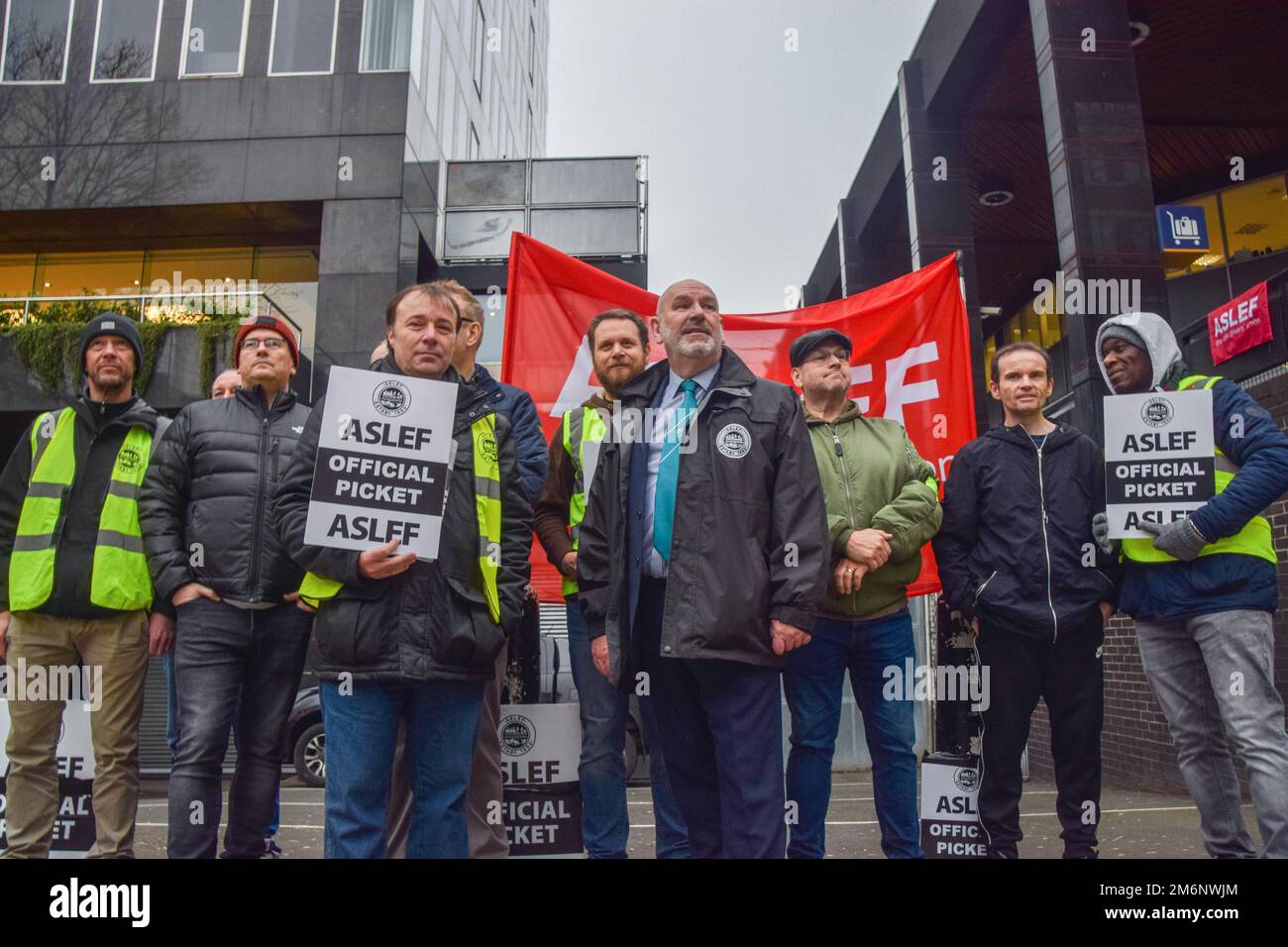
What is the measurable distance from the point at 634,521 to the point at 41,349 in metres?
16.3

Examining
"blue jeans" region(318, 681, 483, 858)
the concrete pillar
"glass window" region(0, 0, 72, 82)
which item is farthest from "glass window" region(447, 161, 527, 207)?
"blue jeans" region(318, 681, 483, 858)

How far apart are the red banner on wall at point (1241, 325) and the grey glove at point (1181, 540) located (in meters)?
4.72

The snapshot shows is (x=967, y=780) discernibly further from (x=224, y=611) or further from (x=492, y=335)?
(x=492, y=335)

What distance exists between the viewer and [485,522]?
3.38 metres

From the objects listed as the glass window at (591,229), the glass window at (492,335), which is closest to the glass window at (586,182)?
the glass window at (591,229)

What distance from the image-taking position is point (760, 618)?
3.14 m

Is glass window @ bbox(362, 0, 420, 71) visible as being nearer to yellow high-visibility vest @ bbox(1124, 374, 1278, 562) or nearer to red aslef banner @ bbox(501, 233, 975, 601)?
red aslef banner @ bbox(501, 233, 975, 601)

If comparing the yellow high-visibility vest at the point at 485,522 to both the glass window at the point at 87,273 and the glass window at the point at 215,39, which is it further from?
the glass window at the point at 87,273

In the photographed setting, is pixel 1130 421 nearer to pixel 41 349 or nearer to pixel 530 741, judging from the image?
pixel 530 741

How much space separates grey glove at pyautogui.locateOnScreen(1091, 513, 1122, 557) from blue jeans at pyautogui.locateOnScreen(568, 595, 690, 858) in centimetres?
211

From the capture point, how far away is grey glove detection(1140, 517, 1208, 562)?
3.79 meters

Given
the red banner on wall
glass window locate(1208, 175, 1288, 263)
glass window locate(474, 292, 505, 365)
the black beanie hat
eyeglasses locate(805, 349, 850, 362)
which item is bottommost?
eyeglasses locate(805, 349, 850, 362)

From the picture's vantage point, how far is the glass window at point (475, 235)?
761 inches

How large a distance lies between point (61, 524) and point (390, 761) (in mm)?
2103
